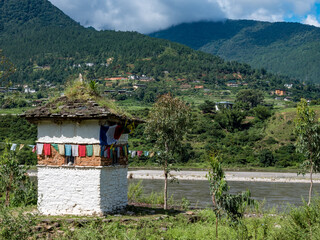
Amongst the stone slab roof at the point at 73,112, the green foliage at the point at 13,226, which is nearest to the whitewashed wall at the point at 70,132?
the stone slab roof at the point at 73,112

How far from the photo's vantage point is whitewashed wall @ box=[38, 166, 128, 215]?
1303 centimetres

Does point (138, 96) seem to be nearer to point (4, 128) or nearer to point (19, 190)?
point (4, 128)

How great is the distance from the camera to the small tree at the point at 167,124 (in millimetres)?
19328

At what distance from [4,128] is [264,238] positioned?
182 feet

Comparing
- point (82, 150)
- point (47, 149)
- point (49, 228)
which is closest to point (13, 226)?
point (49, 228)

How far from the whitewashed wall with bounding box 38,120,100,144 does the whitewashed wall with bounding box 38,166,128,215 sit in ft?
2.84

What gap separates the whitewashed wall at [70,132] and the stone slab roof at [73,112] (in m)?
0.27

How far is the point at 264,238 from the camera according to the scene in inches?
432

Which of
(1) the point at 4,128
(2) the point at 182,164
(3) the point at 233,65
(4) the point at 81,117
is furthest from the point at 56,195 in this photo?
(3) the point at 233,65

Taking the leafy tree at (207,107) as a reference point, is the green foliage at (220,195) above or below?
below

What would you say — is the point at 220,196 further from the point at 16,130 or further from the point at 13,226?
the point at 16,130

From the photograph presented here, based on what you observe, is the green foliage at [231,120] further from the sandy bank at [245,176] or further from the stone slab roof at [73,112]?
the stone slab roof at [73,112]

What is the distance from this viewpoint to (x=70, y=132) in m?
13.5

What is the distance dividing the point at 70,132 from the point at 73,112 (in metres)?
0.65
